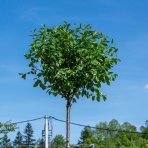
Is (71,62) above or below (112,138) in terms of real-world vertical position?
below

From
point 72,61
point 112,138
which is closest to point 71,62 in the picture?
point 72,61

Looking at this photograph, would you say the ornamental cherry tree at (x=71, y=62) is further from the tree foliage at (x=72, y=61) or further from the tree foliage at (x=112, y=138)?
the tree foliage at (x=112, y=138)

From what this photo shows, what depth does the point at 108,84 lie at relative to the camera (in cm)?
1143

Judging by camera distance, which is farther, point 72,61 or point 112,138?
point 112,138

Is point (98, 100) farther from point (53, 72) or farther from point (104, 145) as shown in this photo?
point (104, 145)

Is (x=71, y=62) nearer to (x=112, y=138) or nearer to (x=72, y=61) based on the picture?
(x=72, y=61)

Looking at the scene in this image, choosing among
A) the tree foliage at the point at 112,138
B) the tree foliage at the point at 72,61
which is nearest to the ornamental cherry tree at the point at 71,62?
the tree foliage at the point at 72,61

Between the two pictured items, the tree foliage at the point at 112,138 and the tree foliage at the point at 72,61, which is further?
the tree foliage at the point at 112,138

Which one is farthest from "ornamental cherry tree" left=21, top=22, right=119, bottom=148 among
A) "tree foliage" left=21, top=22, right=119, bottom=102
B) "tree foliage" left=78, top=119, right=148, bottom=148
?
"tree foliage" left=78, top=119, right=148, bottom=148

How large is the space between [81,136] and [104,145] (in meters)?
7.50

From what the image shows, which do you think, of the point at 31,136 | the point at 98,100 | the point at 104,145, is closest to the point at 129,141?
the point at 104,145

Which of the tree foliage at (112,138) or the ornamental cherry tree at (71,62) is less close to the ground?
the tree foliage at (112,138)

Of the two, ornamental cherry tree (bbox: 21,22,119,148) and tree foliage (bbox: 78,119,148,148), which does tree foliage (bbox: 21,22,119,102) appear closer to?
ornamental cherry tree (bbox: 21,22,119,148)

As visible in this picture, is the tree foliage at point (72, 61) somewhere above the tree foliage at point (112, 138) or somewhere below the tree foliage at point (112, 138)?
below
